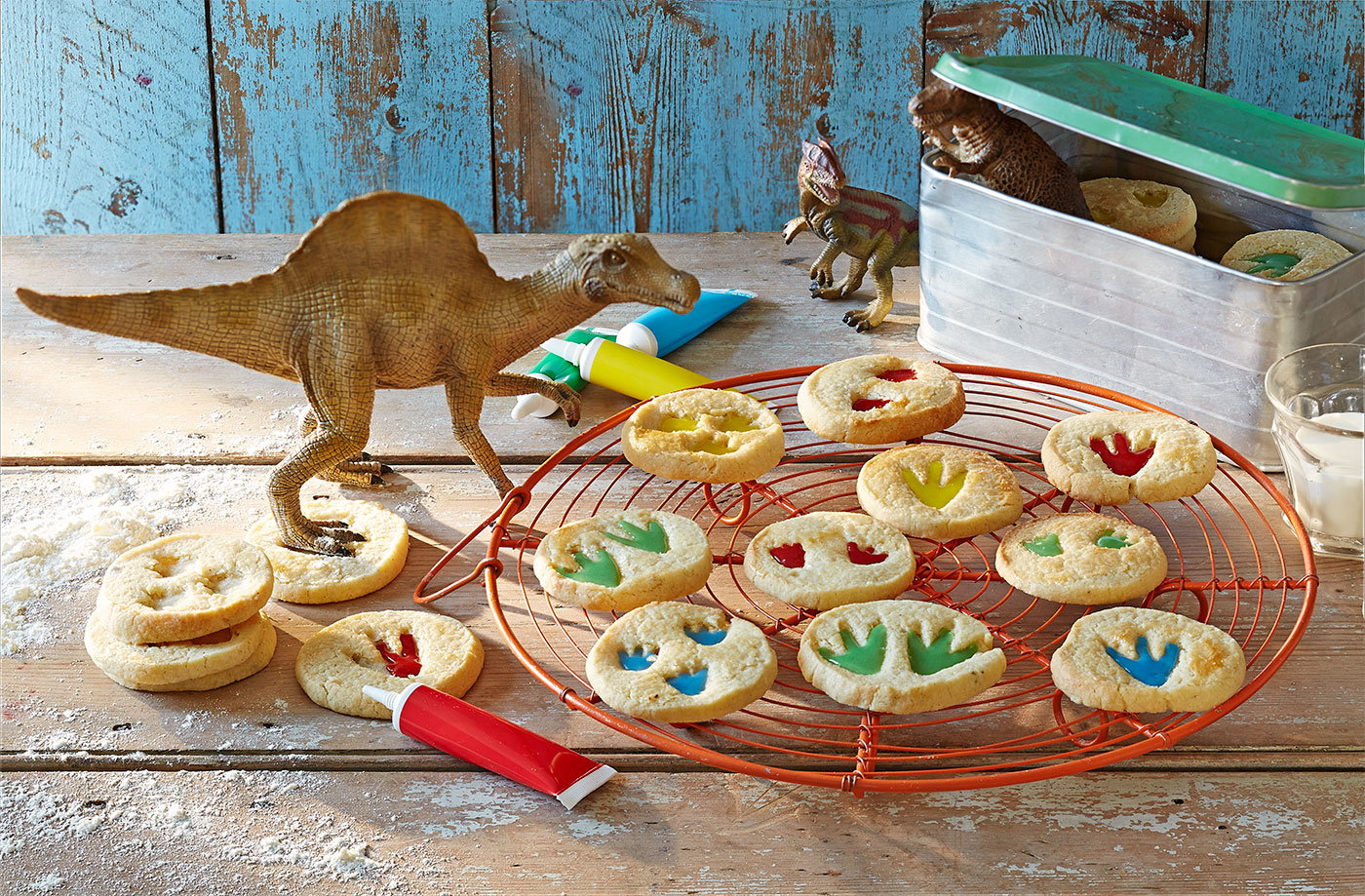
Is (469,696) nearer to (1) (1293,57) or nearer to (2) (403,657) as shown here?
(2) (403,657)

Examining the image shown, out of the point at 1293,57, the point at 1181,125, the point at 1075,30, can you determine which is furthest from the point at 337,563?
the point at 1293,57

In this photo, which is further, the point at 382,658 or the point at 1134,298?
the point at 1134,298

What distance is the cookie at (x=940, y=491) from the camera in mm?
1048

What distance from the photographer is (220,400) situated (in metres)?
1.41

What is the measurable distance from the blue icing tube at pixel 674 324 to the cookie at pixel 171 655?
24.6 inches

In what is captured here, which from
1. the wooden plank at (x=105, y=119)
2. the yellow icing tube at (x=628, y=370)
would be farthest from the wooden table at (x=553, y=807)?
the wooden plank at (x=105, y=119)

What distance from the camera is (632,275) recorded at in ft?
3.48

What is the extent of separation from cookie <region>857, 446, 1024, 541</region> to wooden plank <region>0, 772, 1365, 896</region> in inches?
10.4

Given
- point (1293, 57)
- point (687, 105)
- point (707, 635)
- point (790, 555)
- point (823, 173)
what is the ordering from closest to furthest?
point (707, 635)
point (790, 555)
point (823, 173)
point (1293, 57)
point (687, 105)

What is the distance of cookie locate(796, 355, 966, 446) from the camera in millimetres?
1158

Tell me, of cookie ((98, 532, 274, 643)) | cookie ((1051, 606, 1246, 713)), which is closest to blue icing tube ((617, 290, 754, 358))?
cookie ((98, 532, 274, 643))

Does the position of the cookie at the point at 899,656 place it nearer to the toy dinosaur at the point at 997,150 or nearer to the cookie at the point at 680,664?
the cookie at the point at 680,664

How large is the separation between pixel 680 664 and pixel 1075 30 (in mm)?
1706

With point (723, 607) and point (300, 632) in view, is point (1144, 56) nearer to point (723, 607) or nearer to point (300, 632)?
point (723, 607)
